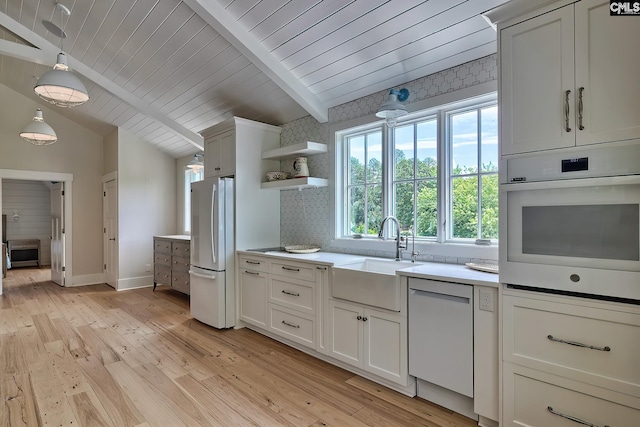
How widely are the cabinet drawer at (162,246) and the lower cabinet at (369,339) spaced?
12.1 ft

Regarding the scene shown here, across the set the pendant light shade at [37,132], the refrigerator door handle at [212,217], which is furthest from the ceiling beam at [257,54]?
the pendant light shade at [37,132]

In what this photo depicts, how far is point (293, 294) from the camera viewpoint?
10.8 ft

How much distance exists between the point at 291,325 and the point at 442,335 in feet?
5.00

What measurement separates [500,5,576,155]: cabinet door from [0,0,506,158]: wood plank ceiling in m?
0.54

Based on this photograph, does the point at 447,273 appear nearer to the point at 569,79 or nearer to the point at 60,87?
the point at 569,79

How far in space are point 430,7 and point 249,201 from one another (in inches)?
103

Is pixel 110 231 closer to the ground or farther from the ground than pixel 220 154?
closer to the ground

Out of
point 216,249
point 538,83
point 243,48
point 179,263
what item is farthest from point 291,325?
point 179,263

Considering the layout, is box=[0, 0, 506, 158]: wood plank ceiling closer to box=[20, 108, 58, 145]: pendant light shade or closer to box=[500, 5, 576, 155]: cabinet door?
box=[500, 5, 576, 155]: cabinet door

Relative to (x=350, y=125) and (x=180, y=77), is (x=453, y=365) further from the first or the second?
(x=180, y=77)

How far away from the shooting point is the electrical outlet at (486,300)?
79.7 inches

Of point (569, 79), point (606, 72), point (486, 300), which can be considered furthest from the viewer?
point (486, 300)

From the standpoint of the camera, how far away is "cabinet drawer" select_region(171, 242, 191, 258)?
517 cm

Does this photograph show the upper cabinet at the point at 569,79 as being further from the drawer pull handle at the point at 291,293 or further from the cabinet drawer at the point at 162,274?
Answer: the cabinet drawer at the point at 162,274
